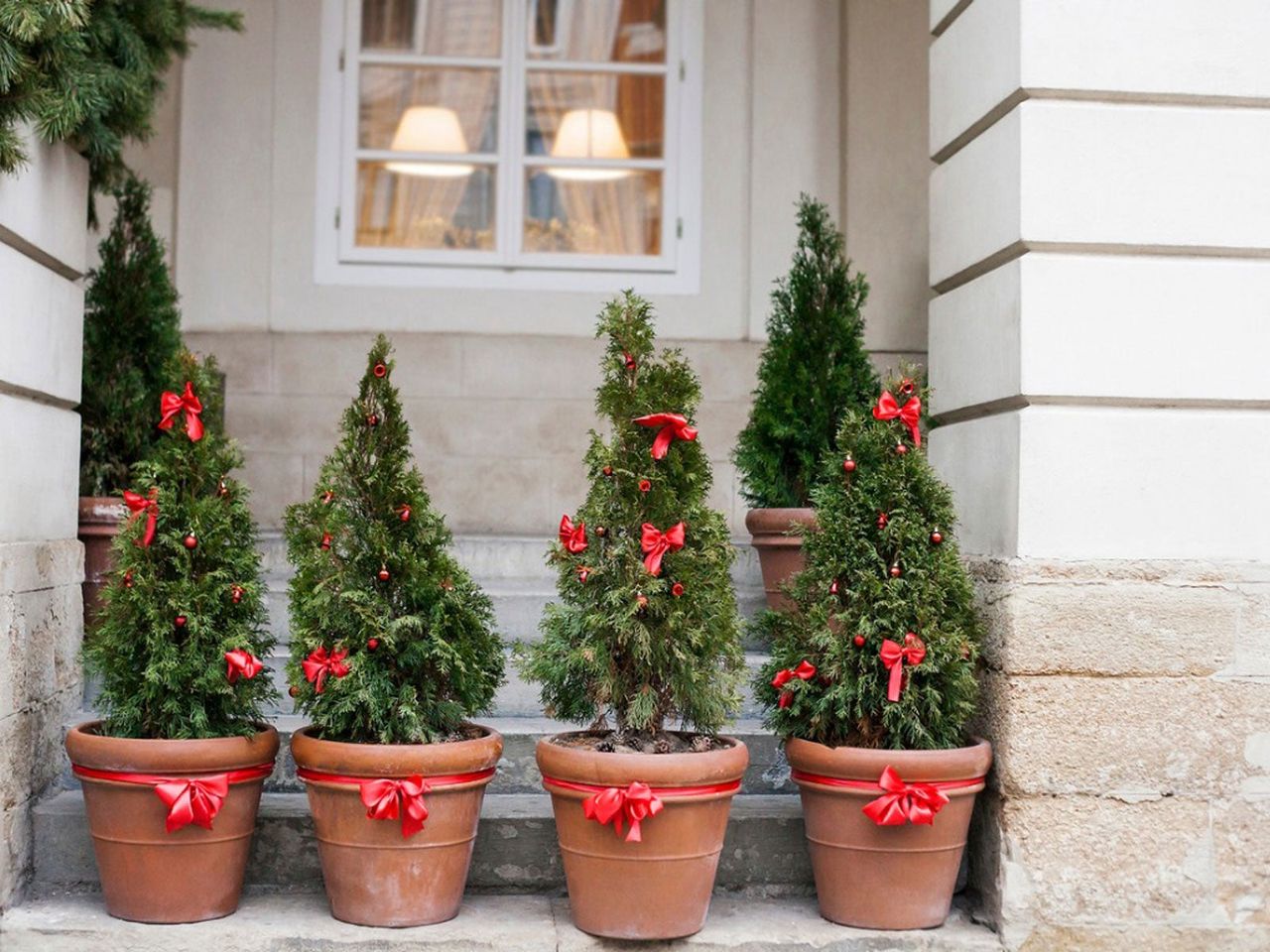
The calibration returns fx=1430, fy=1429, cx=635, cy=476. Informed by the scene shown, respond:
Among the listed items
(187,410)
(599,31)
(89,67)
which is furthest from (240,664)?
(599,31)

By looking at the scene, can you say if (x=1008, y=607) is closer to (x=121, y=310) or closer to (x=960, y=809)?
(x=960, y=809)

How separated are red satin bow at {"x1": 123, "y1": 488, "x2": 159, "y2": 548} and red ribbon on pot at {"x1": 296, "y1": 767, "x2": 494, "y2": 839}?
2.58 feet

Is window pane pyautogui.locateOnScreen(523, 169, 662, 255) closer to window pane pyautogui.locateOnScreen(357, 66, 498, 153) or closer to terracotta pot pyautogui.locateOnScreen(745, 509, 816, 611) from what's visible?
window pane pyautogui.locateOnScreen(357, 66, 498, 153)

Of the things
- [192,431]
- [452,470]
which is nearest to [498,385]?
[452,470]

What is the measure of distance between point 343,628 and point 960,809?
5.65ft

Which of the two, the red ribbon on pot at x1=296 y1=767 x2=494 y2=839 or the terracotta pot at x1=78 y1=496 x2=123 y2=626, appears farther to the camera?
the terracotta pot at x1=78 y1=496 x2=123 y2=626

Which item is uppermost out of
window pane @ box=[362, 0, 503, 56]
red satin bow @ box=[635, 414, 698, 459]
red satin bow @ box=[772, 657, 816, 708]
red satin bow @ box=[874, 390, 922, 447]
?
window pane @ box=[362, 0, 503, 56]

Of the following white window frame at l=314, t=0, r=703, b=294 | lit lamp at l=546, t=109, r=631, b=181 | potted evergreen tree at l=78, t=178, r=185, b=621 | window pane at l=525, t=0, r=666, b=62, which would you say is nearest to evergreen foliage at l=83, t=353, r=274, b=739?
potted evergreen tree at l=78, t=178, r=185, b=621

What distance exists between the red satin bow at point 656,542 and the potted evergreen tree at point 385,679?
0.53 m

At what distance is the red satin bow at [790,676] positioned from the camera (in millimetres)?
3928

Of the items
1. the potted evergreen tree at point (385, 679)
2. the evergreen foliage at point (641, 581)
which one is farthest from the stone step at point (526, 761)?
the evergreen foliage at point (641, 581)

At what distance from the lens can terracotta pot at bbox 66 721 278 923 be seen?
3715mm

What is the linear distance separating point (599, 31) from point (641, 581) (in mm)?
4022

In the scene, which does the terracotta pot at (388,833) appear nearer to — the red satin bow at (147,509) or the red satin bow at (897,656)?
the red satin bow at (147,509)
